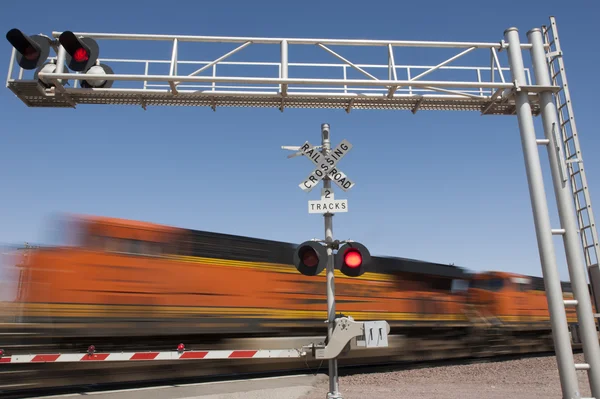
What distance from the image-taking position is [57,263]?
9172mm

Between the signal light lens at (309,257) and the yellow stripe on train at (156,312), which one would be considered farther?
the yellow stripe on train at (156,312)

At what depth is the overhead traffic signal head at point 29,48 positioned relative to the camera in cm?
547

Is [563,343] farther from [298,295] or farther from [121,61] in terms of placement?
[298,295]

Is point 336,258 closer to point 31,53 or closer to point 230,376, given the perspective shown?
point 31,53

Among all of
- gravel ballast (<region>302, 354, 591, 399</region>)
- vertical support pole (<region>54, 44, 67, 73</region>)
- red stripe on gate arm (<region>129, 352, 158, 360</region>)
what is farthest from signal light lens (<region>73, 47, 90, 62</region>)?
gravel ballast (<region>302, 354, 591, 399</region>)

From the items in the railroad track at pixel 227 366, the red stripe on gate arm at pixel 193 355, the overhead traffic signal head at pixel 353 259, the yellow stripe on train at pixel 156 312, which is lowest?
the railroad track at pixel 227 366

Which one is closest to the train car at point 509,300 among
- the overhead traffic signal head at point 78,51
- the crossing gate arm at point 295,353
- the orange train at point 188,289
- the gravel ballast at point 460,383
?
the orange train at point 188,289

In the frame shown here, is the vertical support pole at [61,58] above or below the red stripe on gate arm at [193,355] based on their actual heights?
above

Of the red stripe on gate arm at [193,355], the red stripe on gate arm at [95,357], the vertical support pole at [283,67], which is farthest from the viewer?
the red stripe on gate arm at [193,355]

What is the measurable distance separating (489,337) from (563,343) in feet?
46.1

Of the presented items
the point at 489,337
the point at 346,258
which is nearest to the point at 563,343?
the point at 346,258

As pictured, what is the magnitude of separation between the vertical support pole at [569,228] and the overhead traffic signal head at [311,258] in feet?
10.3

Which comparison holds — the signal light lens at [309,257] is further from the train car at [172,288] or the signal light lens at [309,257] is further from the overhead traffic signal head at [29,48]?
the overhead traffic signal head at [29,48]

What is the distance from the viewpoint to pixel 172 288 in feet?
34.5
